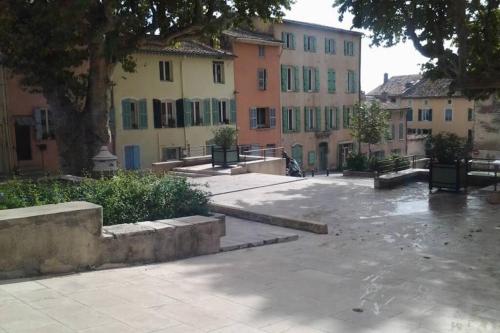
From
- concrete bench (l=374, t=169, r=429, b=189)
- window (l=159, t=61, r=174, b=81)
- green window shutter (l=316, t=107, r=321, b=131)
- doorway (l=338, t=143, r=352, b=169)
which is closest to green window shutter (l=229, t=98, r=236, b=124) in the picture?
window (l=159, t=61, r=174, b=81)

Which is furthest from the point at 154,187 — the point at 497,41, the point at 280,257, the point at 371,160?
the point at 371,160

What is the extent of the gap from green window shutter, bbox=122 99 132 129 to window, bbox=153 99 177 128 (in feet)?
5.37

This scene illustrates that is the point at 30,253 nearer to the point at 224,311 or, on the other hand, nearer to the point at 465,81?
the point at 224,311

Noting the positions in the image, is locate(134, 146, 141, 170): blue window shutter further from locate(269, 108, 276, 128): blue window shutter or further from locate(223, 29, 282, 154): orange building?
locate(269, 108, 276, 128): blue window shutter

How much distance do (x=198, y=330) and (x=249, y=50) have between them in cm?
3158

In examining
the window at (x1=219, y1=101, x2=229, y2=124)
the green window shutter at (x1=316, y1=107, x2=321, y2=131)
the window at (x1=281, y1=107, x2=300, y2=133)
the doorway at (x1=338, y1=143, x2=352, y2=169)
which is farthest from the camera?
the doorway at (x1=338, y1=143, x2=352, y2=169)

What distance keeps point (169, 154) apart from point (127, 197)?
22158 mm

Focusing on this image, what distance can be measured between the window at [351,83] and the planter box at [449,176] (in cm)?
3022

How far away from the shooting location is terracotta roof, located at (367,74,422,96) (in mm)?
55719

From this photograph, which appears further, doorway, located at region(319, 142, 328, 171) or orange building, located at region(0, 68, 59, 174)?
doorway, located at region(319, 142, 328, 171)

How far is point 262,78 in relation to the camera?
35.8 metres

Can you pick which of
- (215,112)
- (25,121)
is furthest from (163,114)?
(25,121)

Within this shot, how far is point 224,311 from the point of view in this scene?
16.1 ft

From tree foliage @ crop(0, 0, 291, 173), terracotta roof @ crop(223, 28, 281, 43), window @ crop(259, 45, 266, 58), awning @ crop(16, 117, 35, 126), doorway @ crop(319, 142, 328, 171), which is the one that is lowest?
doorway @ crop(319, 142, 328, 171)
